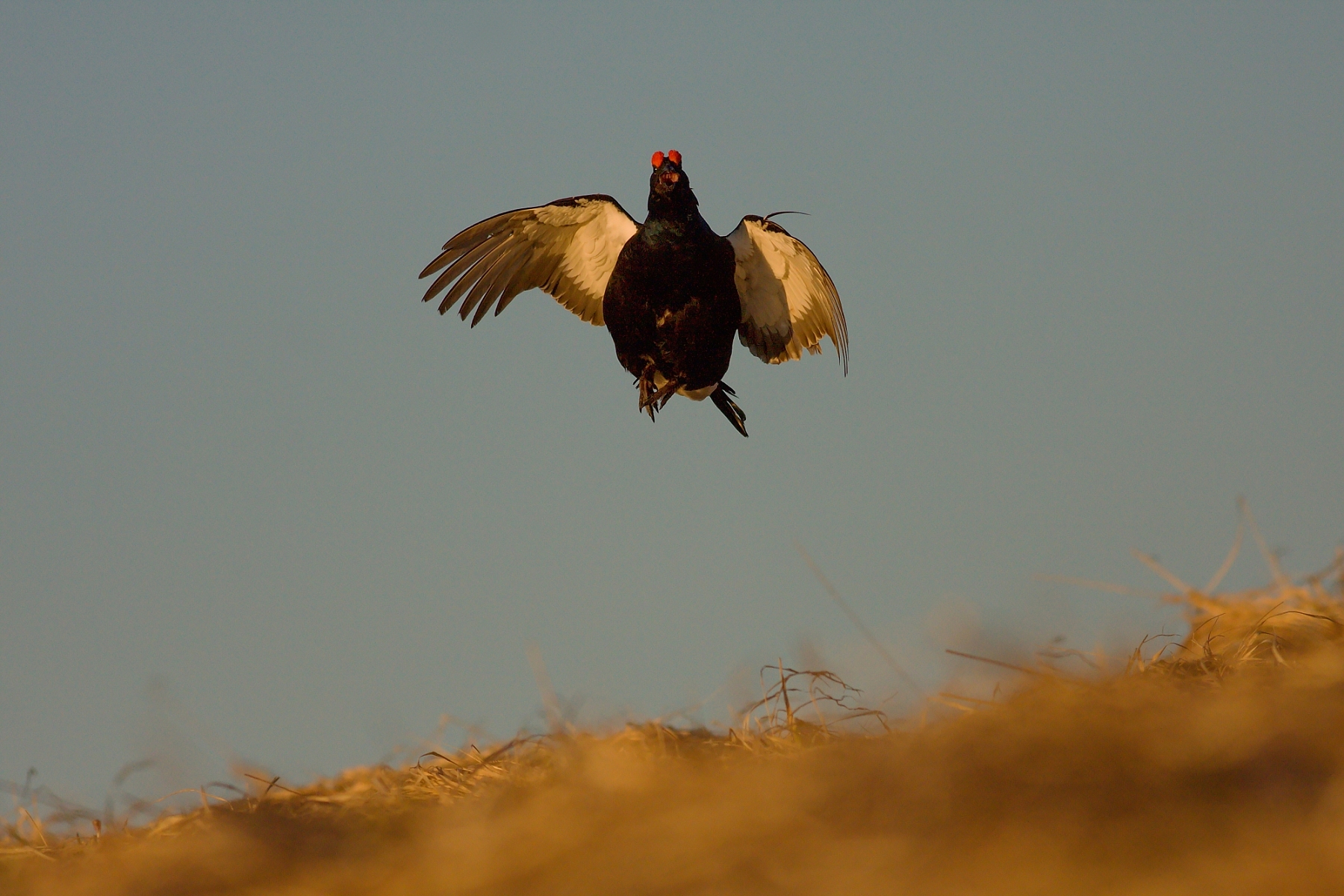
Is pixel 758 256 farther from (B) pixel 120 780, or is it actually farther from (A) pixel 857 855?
(A) pixel 857 855

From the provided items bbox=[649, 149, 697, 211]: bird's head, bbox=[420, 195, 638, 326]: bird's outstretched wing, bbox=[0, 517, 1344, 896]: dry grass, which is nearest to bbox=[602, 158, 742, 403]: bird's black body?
bbox=[649, 149, 697, 211]: bird's head

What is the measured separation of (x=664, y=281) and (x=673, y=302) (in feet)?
0.60

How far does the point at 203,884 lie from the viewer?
2.87m

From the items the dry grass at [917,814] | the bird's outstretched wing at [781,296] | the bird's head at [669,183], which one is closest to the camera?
the dry grass at [917,814]

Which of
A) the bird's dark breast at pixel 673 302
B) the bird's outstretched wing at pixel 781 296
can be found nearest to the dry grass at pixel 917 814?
the bird's dark breast at pixel 673 302

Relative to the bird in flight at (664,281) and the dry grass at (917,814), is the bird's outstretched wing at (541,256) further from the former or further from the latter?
the dry grass at (917,814)

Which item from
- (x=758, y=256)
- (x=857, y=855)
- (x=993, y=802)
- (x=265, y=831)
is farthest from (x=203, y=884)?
(x=758, y=256)

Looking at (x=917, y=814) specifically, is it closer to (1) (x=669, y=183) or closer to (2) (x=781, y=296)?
(1) (x=669, y=183)

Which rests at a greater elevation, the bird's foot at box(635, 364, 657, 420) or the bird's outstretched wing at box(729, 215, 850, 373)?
the bird's outstretched wing at box(729, 215, 850, 373)

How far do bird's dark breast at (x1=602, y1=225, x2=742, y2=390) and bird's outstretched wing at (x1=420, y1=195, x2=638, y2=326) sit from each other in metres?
0.57

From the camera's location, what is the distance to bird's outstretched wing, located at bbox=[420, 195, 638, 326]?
357 inches

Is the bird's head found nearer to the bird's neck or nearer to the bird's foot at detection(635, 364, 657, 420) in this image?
the bird's neck

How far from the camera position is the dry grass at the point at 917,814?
1.97 meters

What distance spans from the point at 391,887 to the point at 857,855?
1.12 meters
